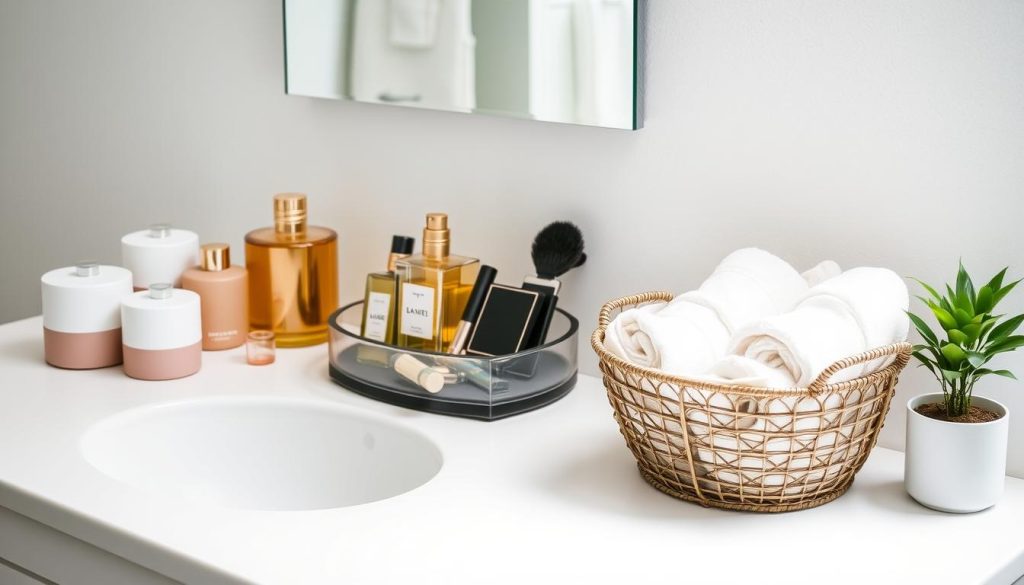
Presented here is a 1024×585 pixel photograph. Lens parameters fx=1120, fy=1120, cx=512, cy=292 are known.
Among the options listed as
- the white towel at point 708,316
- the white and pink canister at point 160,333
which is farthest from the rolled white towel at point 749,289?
the white and pink canister at point 160,333

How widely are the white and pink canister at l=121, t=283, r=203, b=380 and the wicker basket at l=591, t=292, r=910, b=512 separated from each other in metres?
0.53

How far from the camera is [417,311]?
122 centimetres

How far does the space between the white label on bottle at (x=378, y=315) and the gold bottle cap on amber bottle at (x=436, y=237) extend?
8 cm

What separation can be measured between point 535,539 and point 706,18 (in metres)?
0.54

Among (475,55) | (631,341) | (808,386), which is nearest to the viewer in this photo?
(808,386)

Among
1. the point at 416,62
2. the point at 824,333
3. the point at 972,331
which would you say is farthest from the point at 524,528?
the point at 416,62

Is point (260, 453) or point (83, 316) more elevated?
point (83, 316)

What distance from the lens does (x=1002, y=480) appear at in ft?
2.99

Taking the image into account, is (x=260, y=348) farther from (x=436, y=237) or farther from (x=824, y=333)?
(x=824, y=333)

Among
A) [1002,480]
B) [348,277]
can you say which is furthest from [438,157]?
[1002,480]

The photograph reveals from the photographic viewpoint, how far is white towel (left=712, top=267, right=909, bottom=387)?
0.87 m

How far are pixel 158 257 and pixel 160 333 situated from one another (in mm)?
139

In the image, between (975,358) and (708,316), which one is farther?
(708,316)

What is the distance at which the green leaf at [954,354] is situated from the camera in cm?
88
